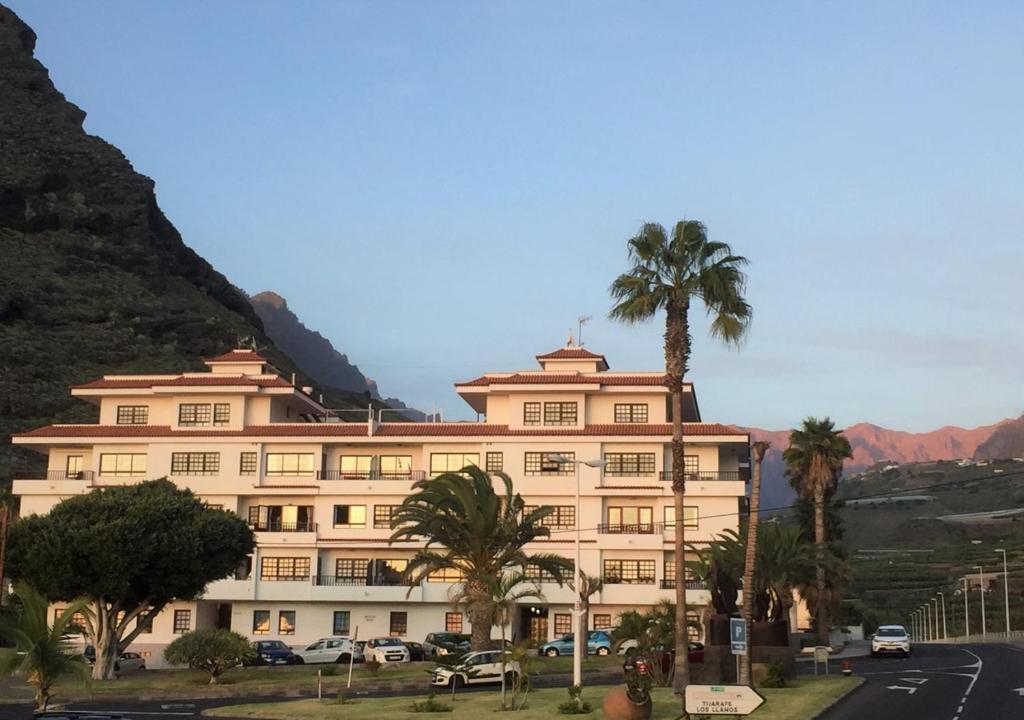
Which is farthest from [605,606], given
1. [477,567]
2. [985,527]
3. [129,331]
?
[985,527]

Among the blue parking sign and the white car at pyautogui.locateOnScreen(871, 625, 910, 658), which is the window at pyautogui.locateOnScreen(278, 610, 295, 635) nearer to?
the white car at pyautogui.locateOnScreen(871, 625, 910, 658)

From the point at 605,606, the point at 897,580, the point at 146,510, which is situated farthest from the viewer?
the point at 897,580

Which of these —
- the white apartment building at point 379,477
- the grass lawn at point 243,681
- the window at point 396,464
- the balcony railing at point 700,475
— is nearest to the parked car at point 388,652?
the grass lawn at point 243,681

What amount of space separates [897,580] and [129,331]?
4236 inches

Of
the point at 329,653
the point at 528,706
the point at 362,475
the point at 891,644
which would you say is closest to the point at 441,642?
the point at 329,653

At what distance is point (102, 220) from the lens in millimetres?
187000

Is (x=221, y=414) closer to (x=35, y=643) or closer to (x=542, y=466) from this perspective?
(x=542, y=466)

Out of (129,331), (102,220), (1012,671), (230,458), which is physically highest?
(102,220)

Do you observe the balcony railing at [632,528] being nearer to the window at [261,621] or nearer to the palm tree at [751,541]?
the window at [261,621]

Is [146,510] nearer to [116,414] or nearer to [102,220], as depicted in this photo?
[116,414]

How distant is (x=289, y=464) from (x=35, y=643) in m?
48.1

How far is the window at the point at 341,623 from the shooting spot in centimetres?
7512

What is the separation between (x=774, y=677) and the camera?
4034 centimetres

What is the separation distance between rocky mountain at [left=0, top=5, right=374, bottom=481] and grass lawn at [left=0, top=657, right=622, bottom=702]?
251 feet
